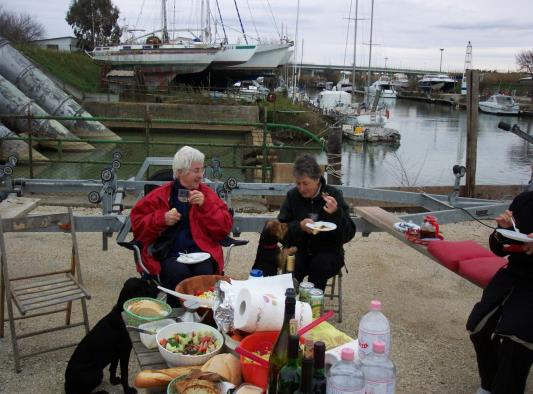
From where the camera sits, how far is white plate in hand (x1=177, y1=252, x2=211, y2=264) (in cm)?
339

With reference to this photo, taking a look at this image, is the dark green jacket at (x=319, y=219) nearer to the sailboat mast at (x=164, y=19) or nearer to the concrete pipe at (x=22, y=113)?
the concrete pipe at (x=22, y=113)

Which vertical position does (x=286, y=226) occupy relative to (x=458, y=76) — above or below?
below

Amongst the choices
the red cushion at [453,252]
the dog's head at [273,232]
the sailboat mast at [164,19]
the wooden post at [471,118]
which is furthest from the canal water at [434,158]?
the sailboat mast at [164,19]

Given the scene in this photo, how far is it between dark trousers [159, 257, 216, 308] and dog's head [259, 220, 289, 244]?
0.44 m

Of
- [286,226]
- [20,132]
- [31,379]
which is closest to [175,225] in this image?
[286,226]

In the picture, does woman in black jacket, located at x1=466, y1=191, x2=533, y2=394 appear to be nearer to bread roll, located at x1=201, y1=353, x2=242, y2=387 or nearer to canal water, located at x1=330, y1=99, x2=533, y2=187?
bread roll, located at x1=201, y1=353, x2=242, y2=387

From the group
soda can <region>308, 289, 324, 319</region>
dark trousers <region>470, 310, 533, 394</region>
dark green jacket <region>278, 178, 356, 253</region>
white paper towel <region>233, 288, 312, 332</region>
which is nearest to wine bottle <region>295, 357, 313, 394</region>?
white paper towel <region>233, 288, 312, 332</region>

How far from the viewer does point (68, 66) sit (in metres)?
31.1

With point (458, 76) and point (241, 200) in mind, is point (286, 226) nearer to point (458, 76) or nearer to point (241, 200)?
point (241, 200)

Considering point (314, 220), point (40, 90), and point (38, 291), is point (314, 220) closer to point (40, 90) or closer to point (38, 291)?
point (38, 291)

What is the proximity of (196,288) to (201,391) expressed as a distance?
3.16ft

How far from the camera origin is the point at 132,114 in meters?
25.2

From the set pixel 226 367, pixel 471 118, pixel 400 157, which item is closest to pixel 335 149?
pixel 471 118

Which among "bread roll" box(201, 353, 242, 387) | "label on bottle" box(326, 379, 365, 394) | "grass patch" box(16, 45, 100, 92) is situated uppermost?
"grass patch" box(16, 45, 100, 92)
